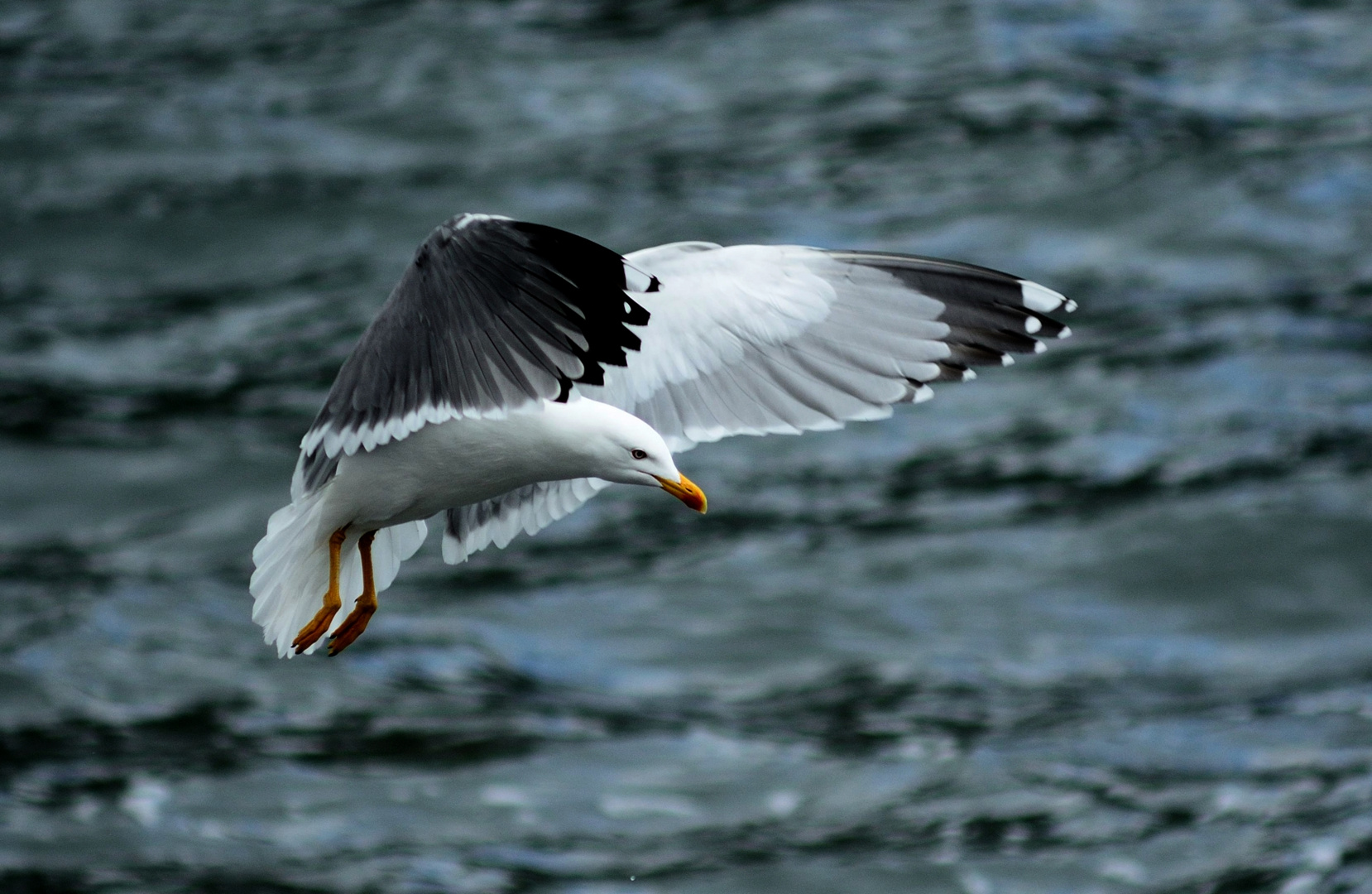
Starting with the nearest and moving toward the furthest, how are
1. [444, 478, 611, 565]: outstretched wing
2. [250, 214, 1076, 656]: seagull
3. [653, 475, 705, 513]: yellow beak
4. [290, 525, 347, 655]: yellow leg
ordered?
[250, 214, 1076, 656]: seagull, [653, 475, 705, 513]: yellow beak, [290, 525, 347, 655]: yellow leg, [444, 478, 611, 565]: outstretched wing

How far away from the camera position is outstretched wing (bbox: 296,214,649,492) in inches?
171

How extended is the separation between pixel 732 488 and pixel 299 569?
360 inches

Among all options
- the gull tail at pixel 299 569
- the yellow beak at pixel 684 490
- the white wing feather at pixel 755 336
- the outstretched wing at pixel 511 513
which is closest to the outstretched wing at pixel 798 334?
the white wing feather at pixel 755 336

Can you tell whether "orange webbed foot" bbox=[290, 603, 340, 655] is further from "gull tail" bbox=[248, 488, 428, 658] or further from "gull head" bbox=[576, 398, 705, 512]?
"gull head" bbox=[576, 398, 705, 512]

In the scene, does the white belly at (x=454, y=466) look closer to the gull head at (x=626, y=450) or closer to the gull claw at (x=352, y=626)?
the gull head at (x=626, y=450)

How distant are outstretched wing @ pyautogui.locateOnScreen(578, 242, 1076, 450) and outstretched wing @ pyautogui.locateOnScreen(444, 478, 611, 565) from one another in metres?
0.37

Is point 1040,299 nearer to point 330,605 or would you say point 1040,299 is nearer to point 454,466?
point 454,466

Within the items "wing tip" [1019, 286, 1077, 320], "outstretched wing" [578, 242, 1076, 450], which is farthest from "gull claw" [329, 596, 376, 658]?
"wing tip" [1019, 286, 1077, 320]

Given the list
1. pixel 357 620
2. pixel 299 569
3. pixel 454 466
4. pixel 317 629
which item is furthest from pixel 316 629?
pixel 454 466

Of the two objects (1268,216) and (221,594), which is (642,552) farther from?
(1268,216)

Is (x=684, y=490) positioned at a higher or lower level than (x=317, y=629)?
higher

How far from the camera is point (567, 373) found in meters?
4.32

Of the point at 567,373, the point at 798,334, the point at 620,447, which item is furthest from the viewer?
the point at 798,334

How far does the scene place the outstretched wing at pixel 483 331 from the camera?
14.2ft
